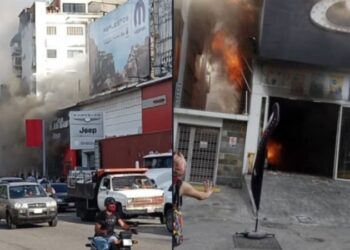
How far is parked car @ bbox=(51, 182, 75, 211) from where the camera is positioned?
2.06 metres

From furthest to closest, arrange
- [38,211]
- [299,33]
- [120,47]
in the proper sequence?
1. [38,211]
2. [120,47]
3. [299,33]

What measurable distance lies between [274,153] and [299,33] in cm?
35

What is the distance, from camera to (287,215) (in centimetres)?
161

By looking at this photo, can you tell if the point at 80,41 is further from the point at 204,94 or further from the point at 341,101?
the point at 341,101

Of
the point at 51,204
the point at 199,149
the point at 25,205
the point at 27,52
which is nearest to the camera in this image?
the point at 199,149

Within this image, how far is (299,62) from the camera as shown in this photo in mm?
1446

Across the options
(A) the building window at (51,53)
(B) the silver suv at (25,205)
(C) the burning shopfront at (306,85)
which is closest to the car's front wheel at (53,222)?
(B) the silver suv at (25,205)

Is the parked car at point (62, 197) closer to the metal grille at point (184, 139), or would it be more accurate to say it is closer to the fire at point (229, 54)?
the metal grille at point (184, 139)

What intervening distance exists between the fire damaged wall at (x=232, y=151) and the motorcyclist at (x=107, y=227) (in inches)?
23.1

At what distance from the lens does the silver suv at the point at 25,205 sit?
8.11 feet

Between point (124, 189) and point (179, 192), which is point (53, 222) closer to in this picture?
point (124, 189)

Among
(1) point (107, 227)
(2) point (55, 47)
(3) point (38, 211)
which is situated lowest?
(3) point (38, 211)

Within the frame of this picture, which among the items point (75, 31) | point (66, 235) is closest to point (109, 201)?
point (66, 235)

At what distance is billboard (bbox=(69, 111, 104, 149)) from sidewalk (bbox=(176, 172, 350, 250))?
46 cm
